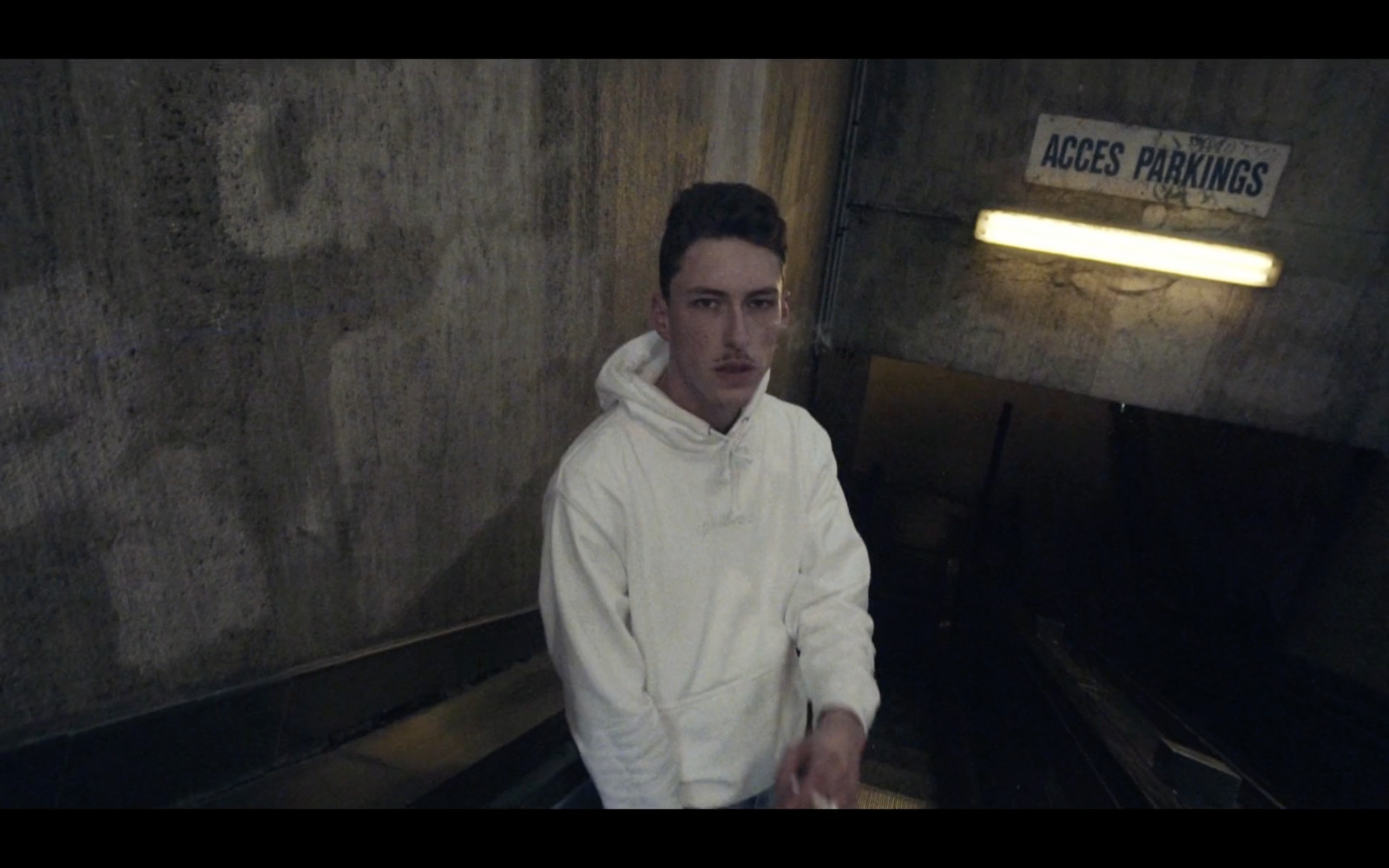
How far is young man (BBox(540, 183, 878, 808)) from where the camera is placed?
1.67m

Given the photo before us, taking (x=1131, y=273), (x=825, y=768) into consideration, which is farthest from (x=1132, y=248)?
(x=825, y=768)

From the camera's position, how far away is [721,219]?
6.06 ft

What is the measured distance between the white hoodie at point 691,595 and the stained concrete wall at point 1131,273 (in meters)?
4.49

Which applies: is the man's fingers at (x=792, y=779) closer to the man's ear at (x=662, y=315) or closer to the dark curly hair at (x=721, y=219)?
the man's ear at (x=662, y=315)

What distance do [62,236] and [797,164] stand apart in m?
4.04

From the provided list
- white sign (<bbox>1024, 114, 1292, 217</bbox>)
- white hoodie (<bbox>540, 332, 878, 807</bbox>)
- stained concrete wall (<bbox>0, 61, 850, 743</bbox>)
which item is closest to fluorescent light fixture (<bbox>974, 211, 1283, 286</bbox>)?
white sign (<bbox>1024, 114, 1292, 217</bbox>)

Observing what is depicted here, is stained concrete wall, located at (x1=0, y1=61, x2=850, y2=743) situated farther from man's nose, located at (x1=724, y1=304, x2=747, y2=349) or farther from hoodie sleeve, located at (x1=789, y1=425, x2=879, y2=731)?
hoodie sleeve, located at (x1=789, y1=425, x2=879, y2=731)

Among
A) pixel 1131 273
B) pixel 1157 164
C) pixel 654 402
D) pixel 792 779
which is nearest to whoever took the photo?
pixel 792 779

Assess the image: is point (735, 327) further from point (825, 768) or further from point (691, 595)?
point (825, 768)

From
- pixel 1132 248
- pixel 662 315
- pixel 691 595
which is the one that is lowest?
pixel 691 595

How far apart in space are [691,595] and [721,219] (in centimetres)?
102

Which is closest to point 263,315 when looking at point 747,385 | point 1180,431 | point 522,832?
point 747,385
